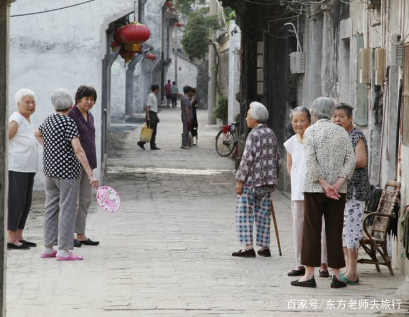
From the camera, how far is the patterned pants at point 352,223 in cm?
947

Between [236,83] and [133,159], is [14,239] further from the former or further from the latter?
[236,83]

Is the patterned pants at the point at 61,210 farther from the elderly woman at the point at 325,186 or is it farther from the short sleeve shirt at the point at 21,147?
the elderly woman at the point at 325,186

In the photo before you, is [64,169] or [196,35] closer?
[64,169]

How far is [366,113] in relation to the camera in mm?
12672

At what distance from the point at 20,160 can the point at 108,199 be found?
1097mm

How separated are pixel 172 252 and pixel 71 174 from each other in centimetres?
149

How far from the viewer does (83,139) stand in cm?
1142

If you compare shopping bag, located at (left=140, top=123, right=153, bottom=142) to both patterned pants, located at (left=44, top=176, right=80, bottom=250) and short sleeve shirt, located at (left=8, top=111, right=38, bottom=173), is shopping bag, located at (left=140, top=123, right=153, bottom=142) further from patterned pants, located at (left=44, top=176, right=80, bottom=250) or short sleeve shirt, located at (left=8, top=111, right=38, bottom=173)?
patterned pants, located at (left=44, top=176, right=80, bottom=250)

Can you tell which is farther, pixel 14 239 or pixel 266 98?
pixel 266 98

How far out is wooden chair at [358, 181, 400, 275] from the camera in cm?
978

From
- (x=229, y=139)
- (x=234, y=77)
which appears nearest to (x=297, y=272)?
(x=229, y=139)

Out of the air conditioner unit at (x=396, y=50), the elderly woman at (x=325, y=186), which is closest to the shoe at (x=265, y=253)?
the elderly woman at (x=325, y=186)

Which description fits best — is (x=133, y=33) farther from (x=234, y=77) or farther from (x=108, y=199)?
(x=234, y=77)

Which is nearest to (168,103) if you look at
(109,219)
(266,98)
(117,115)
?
(117,115)
